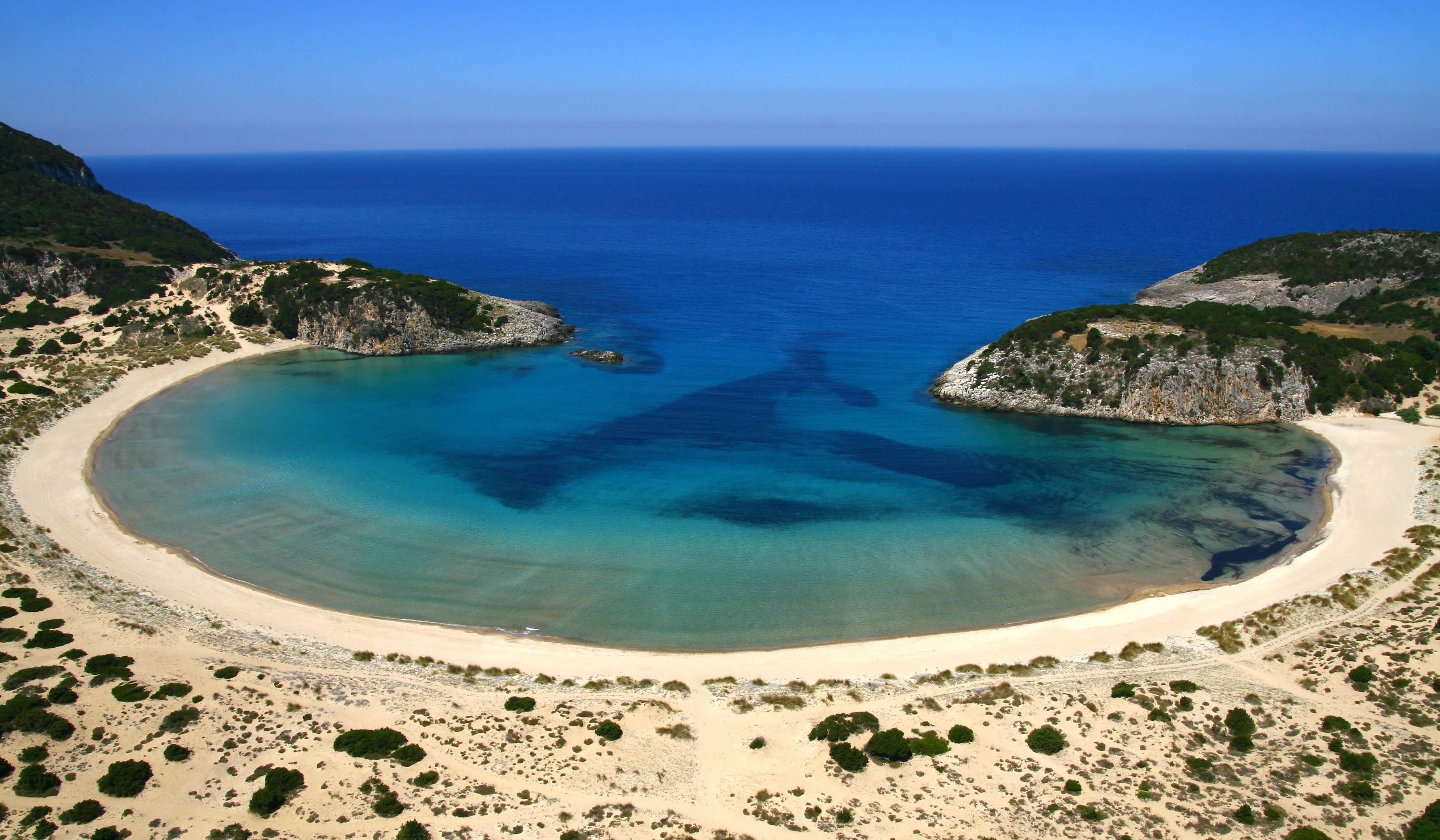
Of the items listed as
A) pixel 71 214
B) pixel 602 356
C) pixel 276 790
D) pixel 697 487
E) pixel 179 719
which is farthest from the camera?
pixel 71 214

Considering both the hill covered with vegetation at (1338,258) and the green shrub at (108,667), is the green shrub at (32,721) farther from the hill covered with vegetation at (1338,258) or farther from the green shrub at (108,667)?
the hill covered with vegetation at (1338,258)

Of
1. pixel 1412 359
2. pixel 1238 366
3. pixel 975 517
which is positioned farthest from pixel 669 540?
pixel 1412 359

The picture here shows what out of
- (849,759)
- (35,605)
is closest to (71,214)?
(35,605)

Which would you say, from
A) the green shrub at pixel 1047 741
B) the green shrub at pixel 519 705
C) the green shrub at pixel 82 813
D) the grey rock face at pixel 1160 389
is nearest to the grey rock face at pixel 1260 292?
the grey rock face at pixel 1160 389

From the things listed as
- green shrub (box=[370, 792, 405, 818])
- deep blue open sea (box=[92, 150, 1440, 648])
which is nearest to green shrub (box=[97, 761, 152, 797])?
green shrub (box=[370, 792, 405, 818])

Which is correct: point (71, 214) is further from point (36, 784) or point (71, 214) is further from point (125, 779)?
point (125, 779)

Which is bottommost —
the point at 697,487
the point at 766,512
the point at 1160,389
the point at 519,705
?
the point at 519,705
